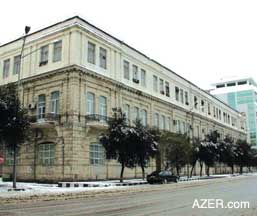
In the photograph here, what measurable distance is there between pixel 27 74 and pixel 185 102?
2982 cm

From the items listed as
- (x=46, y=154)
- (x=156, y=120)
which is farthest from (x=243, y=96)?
(x=46, y=154)

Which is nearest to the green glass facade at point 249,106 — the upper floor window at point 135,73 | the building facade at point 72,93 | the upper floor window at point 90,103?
the building facade at point 72,93

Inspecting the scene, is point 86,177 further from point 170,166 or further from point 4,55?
point 4,55

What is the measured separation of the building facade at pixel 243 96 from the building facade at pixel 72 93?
71.5 m

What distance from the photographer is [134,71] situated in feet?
153

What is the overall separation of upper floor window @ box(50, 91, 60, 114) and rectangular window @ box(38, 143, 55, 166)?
348 centimetres

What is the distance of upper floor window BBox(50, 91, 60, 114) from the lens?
1457 inches

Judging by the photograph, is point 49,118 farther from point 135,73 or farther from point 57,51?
point 135,73

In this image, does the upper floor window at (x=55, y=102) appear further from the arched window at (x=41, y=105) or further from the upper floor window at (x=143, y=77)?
the upper floor window at (x=143, y=77)

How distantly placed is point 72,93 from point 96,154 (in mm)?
6853

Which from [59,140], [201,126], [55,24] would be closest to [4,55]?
[55,24]

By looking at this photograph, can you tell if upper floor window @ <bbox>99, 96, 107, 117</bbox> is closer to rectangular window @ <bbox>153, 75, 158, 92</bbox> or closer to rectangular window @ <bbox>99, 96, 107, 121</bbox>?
rectangular window @ <bbox>99, 96, 107, 121</bbox>

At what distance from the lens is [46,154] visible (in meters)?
36.2

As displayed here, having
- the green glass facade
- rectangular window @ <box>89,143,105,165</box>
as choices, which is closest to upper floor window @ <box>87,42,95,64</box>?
rectangular window @ <box>89,143,105,165</box>
